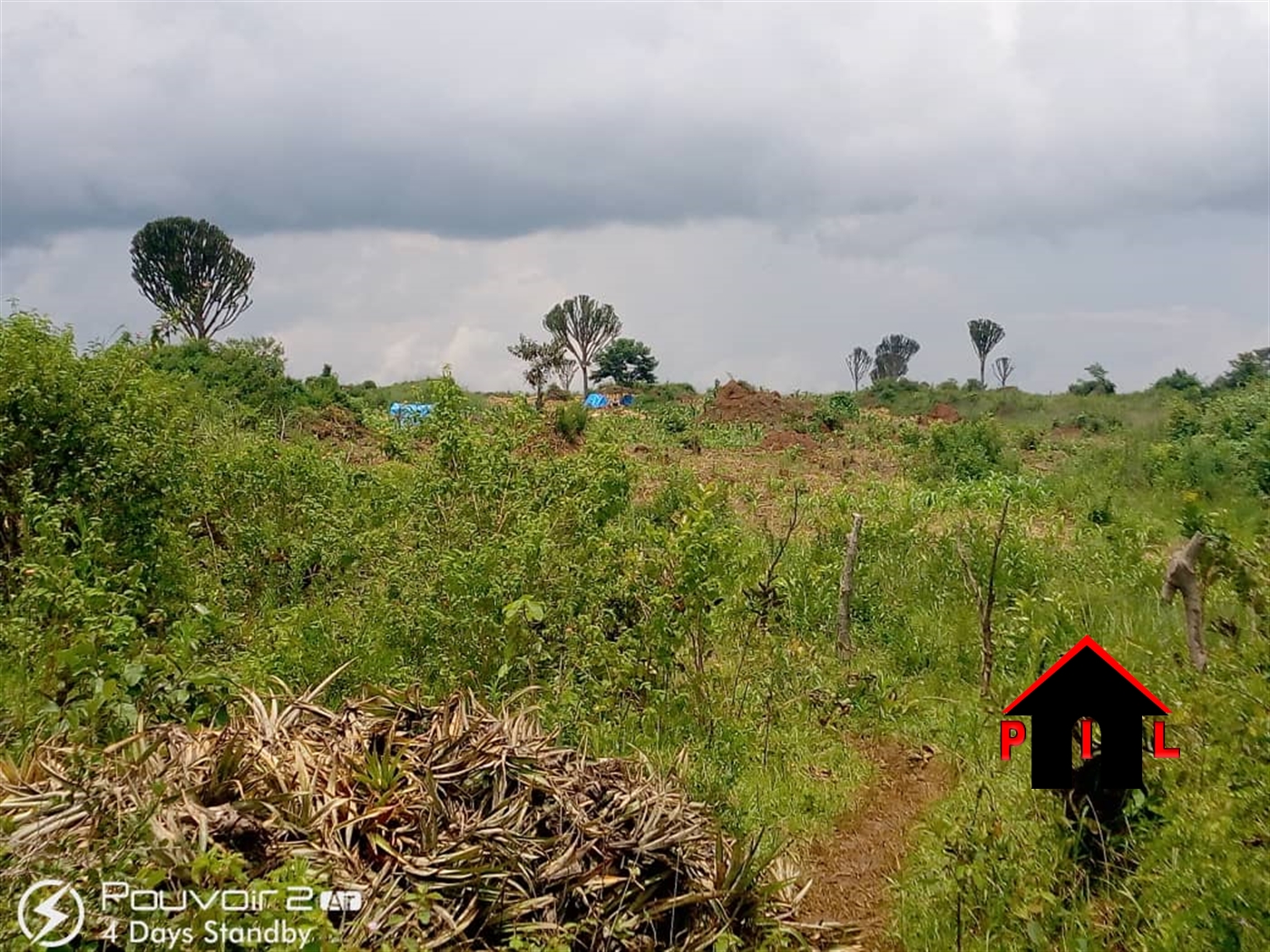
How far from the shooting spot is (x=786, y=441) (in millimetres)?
16500

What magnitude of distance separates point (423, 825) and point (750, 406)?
18092mm

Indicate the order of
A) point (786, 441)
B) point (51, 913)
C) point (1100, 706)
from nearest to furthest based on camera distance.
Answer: point (51, 913) < point (1100, 706) < point (786, 441)

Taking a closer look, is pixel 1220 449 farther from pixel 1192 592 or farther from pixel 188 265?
pixel 188 265

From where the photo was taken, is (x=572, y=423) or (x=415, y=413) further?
(x=572, y=423)

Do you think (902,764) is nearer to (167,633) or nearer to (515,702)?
(515,702)

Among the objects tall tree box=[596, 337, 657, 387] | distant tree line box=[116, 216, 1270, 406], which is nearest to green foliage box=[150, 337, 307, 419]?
distant tree line box=[116, 216, 1270, 406]

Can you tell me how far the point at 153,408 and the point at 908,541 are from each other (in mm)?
5354

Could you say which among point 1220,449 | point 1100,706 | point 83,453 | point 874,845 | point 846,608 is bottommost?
point 874,845

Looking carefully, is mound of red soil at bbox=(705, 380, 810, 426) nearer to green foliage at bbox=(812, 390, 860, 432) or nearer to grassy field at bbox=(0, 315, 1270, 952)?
green foliage at bbox=(812, 390, 860, 432)

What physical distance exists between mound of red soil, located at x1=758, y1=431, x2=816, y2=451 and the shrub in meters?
3.13

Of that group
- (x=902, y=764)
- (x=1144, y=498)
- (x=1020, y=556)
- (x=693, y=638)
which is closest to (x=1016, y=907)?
(x=902, y=764)

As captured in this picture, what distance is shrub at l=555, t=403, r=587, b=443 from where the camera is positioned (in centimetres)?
1481

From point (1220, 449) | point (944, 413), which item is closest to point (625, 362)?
point (944, 413)

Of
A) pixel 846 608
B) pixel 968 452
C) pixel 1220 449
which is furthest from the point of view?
pixel 968 452
